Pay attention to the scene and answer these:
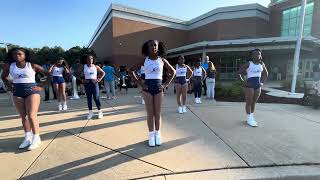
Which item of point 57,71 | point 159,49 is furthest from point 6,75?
point 57,71

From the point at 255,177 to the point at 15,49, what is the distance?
4406 millimetres

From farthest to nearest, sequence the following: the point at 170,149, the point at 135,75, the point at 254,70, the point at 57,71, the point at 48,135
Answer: the point at 57,71, the point at 254,70, the point at 48,135, the point at 135,75, the point at 170,149

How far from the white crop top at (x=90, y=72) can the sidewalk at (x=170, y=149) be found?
115 centimetres

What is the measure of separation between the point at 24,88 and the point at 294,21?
35805 mm

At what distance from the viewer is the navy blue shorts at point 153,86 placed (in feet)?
15.1

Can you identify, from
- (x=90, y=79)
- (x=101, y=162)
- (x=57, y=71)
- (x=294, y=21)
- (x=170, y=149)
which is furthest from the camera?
(x=294, y=21)

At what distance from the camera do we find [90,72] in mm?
6691

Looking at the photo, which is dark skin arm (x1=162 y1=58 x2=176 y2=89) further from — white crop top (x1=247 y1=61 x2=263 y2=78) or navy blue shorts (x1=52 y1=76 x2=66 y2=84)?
navy blue shorts (x1=52 y1=76 x2=66 y2=84)

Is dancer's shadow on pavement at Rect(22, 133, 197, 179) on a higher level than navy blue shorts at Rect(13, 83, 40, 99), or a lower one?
lower

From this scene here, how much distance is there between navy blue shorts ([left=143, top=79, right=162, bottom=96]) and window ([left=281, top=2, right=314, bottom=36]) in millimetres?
32223

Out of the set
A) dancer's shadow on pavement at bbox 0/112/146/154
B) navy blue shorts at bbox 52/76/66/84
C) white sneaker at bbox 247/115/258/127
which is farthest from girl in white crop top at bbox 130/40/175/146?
navy blue shorts at bbox 52/76/66/84

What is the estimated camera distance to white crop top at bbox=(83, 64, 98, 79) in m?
6.66

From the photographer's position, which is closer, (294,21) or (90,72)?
(90,72)

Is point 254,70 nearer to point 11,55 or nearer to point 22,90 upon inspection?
point 22,90
